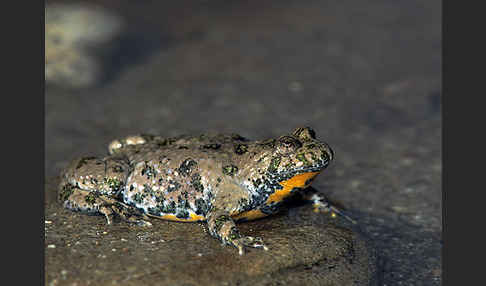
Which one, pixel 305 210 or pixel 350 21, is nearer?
pixel 305 210

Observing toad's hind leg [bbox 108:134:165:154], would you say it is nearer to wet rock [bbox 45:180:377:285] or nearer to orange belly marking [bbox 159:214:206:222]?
wet rock [bbox 45:180:377:285]

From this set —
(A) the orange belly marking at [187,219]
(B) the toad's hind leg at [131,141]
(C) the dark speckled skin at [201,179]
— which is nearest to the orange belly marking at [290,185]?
(C) the dark speckled skin at [201,179]

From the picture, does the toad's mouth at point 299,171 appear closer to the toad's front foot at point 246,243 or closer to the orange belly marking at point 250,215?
the orange belly marking at point 250,215

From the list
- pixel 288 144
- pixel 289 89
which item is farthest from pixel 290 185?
pixel 289 89

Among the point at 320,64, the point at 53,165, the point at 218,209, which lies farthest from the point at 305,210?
the point at 320,64

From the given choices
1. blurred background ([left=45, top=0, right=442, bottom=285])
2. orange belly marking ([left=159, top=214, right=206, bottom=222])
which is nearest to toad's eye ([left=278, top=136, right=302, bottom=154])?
orange belly marking ([left=159, top=214, right=206, bottom=222])

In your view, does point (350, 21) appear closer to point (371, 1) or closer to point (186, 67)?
point (371, 1)
